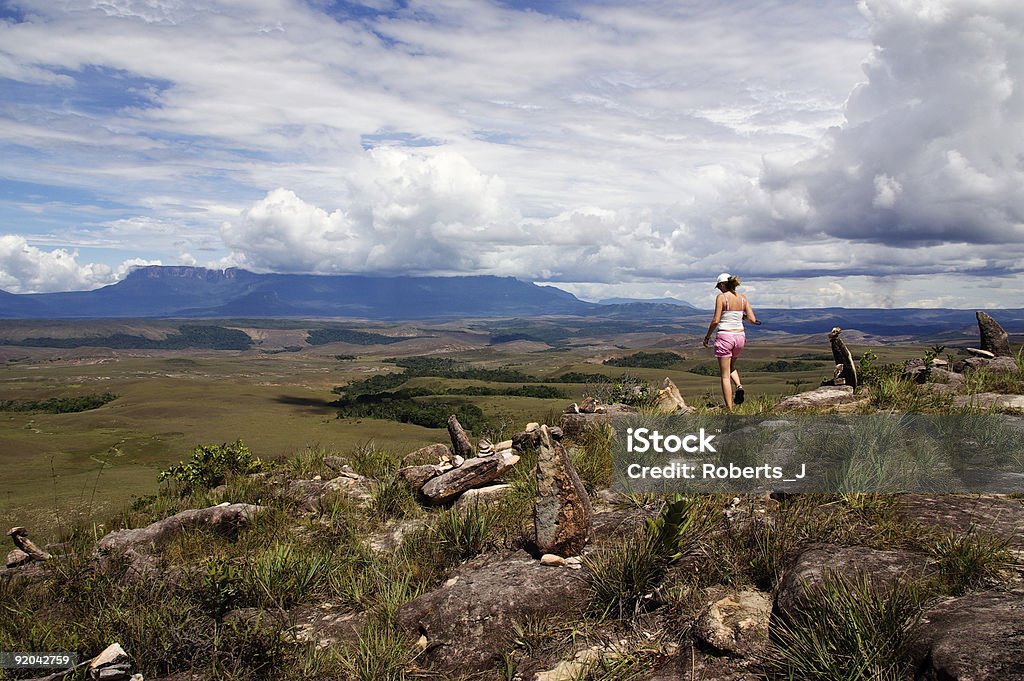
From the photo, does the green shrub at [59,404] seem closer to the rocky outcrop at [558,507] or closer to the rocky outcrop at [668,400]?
the rocky outcrop at [668,400]

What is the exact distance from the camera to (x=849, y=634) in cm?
477

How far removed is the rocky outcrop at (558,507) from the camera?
7309 millimetres

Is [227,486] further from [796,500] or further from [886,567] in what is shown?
[886,567]

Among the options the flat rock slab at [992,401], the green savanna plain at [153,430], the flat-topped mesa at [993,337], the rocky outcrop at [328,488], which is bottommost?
the green savanna plain at [153,430]

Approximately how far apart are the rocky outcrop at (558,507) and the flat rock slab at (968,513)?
3.73 m

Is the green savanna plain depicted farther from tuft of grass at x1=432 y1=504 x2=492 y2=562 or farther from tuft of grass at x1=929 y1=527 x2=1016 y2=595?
tuft of grass at x1=929 y1=527 x2=1016 y2=595

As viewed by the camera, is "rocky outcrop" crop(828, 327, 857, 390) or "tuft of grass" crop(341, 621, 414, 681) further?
"rocky outcrop" crop(828, 327, 857, 390)

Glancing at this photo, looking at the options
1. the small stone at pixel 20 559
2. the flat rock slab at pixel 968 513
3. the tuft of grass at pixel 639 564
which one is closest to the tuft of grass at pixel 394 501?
the tuft of grass at pixel 639 564

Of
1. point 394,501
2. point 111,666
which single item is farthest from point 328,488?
point 111,666

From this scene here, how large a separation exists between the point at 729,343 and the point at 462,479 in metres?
6.26

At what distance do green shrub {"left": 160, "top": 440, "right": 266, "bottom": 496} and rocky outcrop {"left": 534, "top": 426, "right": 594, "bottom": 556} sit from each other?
34.6 feet

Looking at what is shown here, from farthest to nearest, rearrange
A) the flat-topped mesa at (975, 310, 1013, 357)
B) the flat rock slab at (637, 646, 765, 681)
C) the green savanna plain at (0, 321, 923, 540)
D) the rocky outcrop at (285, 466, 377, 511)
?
the green savanna plain at (0, 321, 923, 540), the flat-topped mesa at (975, 310, 1013, 357), the rocky outcrop at (285, 466, 377, 511), the flat rock slab at (637, 646, 765, 681)

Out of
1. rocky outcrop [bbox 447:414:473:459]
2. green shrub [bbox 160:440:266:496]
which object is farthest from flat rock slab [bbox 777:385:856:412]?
green shrub [bbox 160:440:266:496]

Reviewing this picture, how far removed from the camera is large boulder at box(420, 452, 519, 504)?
1084 centimetres
